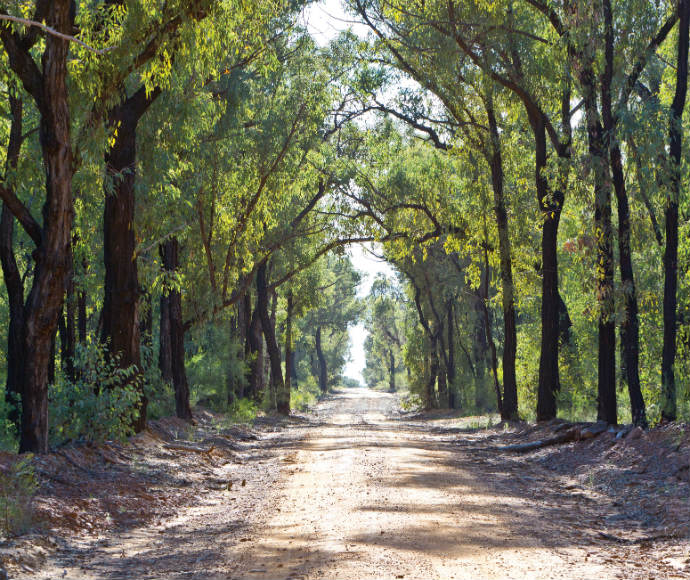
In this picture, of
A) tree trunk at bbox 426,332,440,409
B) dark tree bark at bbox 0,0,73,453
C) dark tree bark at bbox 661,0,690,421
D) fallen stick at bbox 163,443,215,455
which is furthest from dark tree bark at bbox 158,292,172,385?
tree trunk at bbox 426,332,440,409

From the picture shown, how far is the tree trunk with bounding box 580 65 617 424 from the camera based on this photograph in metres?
15.9

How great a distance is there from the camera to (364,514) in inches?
349

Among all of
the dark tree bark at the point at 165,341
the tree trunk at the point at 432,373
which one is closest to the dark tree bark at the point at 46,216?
the dark tree bark at the point at 165,341

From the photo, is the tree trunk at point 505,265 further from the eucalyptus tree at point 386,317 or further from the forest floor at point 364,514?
the eucalyptus tree at point 386,317

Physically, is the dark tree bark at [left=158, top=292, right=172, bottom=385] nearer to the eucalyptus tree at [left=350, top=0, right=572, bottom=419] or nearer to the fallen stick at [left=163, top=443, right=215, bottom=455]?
the fallen stick at [left=163, top=443, right=215, bottom=455]

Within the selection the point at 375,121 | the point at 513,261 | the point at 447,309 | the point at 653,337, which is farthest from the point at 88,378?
the point at 447,309

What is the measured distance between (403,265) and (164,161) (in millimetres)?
25896

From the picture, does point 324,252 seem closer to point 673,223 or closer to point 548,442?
point 548,442

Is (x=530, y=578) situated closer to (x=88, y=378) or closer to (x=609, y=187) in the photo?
(x=88, y=378)

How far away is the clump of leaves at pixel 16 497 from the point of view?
7867 mm

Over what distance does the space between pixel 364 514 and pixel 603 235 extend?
9450mm

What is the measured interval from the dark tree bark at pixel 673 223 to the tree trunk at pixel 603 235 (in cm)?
131

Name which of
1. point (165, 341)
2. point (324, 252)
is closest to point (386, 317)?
point (324, 252)

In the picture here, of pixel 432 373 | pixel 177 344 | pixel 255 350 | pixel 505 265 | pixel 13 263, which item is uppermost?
pixel 505 265
